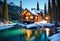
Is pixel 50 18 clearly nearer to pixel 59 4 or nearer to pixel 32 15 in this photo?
pixel 32 15

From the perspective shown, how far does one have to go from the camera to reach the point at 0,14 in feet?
155

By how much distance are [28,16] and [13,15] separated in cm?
2160

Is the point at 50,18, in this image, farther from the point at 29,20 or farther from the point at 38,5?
the point at 38,5

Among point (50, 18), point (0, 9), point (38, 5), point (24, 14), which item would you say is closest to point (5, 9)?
point (0, 9)

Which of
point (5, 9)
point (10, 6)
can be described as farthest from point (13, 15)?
point (5, 9)

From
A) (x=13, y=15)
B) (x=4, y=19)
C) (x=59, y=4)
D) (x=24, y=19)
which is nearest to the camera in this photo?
(x=59, y=4)

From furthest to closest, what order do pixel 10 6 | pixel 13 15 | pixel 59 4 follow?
1. pixel 10 6
2. pixel 13 15
3. pixel 59 4

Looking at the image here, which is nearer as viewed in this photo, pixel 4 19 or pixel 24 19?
pixel 4 19

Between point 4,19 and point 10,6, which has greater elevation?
point 10,6

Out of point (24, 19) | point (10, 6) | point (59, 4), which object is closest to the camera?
point (59, 4)

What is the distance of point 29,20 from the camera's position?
146 feet

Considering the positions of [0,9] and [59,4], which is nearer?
[59,4]

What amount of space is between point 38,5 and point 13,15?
46.0 feet

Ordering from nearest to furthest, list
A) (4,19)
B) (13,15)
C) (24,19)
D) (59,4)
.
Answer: (59,4) → (4,19) → (24,19) → (13,15)
